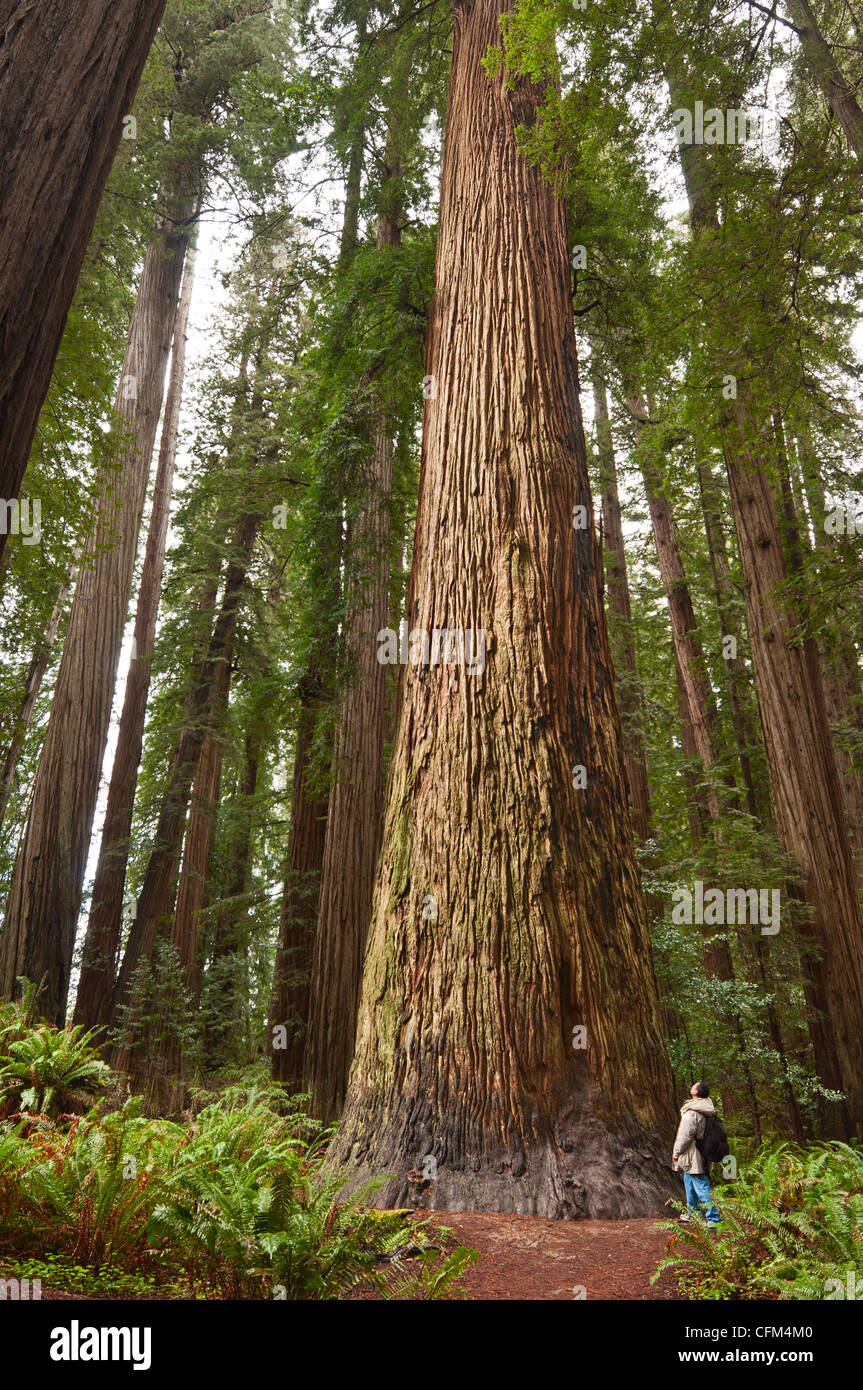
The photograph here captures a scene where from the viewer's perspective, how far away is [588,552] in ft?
18.7

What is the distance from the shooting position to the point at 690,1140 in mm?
4289

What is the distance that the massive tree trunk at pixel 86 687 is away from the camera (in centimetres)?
881

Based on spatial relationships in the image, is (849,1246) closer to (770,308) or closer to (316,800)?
(770,308)

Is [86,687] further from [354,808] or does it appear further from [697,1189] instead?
[697,1189]

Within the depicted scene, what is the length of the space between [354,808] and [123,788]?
5.98 m

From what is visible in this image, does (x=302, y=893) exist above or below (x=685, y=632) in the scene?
below

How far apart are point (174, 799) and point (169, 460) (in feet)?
28.4

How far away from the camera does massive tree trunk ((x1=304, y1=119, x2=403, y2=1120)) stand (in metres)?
8.58

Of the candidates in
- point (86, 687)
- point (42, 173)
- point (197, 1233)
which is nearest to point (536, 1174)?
point (197, 1233)

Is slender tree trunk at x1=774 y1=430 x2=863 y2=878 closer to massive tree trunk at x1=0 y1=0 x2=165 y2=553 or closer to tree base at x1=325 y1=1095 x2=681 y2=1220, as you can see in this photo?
tree base at x1=325 y1=1095 x2=681 y2=1220

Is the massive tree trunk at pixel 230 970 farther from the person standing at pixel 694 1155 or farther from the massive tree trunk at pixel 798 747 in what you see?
the person standing at pixel 694 1155

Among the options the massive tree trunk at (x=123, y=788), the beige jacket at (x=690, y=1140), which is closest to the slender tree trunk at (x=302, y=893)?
the massive tree trunk at (x=123, y=788)

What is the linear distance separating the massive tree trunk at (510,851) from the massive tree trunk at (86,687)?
3939 mm

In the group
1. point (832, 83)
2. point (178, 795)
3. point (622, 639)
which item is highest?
point (832, 83)
